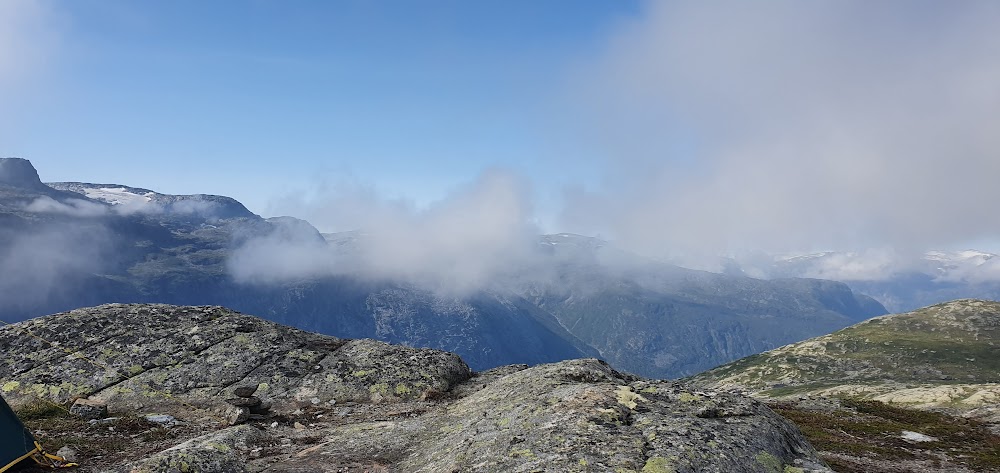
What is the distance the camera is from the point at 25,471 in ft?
58.7

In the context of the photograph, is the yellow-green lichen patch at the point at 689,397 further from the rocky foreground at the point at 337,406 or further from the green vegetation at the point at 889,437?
the green vegetation at the point at 889,437

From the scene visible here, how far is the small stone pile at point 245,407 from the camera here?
2403 cm

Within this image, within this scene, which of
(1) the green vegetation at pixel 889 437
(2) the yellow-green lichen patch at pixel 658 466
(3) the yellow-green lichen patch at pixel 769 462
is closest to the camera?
(2) the yellow-green lichen patch at pixel 658 466

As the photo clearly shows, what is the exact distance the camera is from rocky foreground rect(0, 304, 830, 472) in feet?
52.1

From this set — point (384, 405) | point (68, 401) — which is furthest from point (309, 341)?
point (68, 401)

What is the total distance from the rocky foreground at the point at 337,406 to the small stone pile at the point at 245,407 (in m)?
0.09

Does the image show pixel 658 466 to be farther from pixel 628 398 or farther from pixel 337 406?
pixel 337 406

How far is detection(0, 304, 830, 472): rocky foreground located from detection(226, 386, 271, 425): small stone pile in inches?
3.6

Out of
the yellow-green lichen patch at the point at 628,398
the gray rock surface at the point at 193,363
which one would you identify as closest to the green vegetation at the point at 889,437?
the yellow-green lichen patch at the point at 628,398

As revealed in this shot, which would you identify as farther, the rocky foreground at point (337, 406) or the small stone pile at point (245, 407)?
the small stone pile at point (245, 407)

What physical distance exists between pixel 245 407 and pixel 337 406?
4655 millimetres

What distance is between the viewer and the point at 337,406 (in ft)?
90.2

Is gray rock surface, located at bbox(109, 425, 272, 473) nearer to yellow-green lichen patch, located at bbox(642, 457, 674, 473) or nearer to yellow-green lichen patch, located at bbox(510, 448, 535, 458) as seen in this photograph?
yellow-green lichen patch, located at bbox(510, 448, 535, 458)

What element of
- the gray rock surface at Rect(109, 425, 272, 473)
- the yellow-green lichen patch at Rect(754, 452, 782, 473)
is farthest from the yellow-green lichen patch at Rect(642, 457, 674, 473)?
the gray rock surface at Rect(109, 425, 272, 473)
